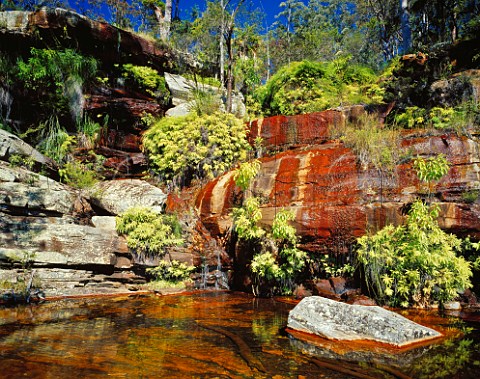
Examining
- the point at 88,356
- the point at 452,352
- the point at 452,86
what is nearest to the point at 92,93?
the point at 88,356

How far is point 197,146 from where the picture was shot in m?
11.9

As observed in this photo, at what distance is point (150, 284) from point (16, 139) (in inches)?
252

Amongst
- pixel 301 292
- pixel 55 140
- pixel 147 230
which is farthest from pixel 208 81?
pixel 301 292

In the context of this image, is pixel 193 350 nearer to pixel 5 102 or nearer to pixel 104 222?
pixel 104 222

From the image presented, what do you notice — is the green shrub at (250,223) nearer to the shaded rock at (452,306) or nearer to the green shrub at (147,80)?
the shaded rock at (452,306)

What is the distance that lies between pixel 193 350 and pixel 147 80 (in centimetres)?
1315

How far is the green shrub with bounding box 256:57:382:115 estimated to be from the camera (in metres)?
13.6

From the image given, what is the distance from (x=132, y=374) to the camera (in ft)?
11.1

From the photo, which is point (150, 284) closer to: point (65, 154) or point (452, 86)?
point (65, 154)

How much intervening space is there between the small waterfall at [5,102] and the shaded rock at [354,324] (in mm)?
13319

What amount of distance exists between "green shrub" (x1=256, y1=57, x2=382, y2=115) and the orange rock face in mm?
5234

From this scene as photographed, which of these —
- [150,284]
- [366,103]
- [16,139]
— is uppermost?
[366,103]

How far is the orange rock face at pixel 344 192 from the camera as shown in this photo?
7.14 meters

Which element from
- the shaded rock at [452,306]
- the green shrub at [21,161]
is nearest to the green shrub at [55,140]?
the green shrub at [21,161]
